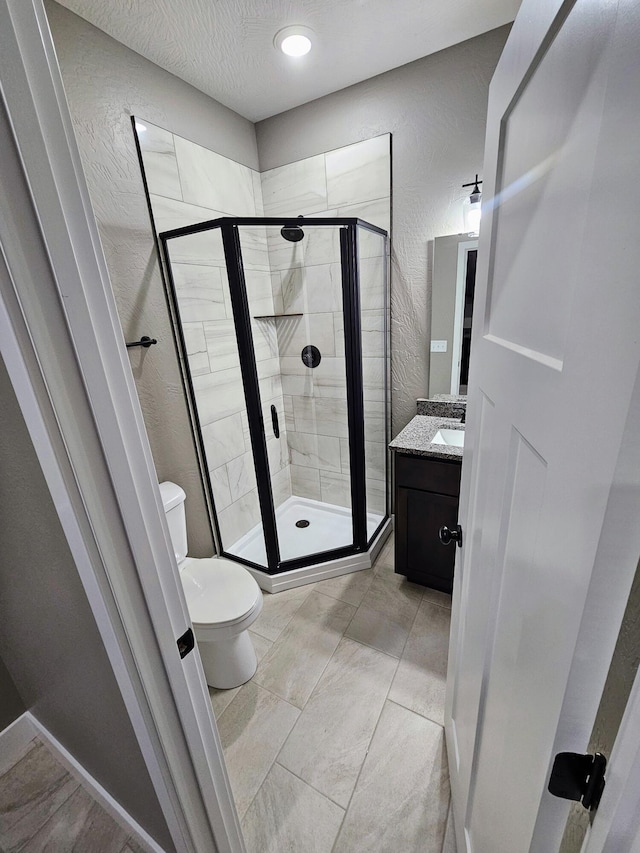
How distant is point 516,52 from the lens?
57 centimetres

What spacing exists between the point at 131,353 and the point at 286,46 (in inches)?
59.6

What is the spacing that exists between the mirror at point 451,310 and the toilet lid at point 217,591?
58.7 inches

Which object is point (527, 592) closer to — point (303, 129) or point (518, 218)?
point (518, 218)

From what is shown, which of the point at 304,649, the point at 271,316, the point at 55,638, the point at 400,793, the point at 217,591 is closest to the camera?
the point at 55,638

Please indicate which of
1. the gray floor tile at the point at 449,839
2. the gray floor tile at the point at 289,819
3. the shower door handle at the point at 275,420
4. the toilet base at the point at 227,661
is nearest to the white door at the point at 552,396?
the gray floor tile at the point at 449,839

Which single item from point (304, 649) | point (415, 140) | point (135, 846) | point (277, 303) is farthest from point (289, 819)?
point (415, 140)

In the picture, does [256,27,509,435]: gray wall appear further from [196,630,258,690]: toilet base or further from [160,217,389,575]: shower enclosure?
[196,630,258,690]: toilet base

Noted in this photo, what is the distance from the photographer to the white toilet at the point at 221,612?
4.50 feet

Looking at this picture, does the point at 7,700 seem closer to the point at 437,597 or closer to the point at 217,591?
the point at 217,591

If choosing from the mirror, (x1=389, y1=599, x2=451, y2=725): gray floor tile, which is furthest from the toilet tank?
the mirror

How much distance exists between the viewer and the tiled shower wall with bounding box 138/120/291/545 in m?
1.70

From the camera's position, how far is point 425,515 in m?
1.72

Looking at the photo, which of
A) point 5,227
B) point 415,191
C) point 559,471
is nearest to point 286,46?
point 415,191

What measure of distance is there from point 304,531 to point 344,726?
120cm
